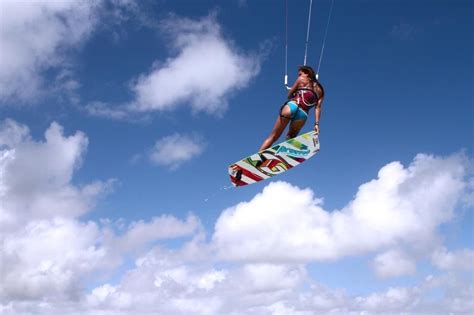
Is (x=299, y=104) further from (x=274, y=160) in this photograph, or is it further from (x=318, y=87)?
(x=274, y=160)

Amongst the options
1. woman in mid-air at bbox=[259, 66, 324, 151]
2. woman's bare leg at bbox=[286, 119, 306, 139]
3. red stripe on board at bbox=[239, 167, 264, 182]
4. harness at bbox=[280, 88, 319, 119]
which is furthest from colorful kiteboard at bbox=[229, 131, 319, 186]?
harness at bbox=[280, 88, 319, 119]

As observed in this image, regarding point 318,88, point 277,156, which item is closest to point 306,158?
point 277,156

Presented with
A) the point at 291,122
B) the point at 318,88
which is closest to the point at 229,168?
the point at 291,122

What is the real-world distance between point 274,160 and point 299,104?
2.78 meters

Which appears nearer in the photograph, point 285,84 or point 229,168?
point 285,84

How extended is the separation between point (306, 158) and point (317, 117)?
6.03 ft

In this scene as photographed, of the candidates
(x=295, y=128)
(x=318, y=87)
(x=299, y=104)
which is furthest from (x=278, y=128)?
(x=318, y=87)

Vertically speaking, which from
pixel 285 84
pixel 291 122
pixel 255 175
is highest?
pixel 285 84

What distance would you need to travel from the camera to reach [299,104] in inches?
664

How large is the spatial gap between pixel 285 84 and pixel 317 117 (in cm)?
200

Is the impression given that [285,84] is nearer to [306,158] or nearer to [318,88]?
[318,88]

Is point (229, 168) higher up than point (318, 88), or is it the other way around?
point (318, 88)

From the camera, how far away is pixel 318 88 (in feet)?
57.7

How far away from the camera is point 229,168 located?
18312mm
